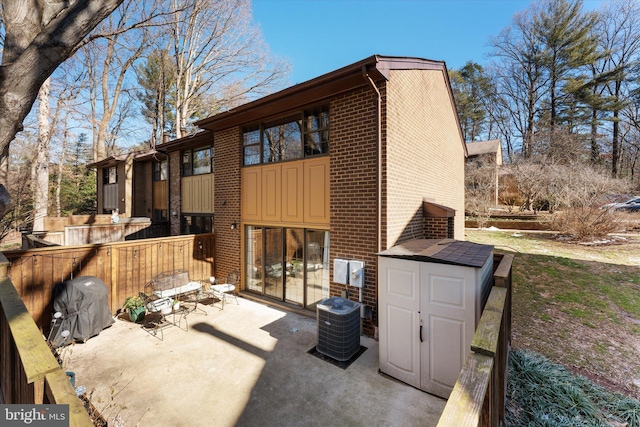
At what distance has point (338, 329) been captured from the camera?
4695mm

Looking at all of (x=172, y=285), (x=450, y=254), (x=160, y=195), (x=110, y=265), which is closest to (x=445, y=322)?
(x=450, y=254)

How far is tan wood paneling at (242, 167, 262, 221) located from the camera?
25.1ft

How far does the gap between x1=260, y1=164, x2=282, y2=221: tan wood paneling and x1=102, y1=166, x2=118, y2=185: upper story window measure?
491 inches

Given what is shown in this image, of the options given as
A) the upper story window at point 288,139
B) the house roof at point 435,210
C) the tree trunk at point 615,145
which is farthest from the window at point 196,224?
the tree trunk at point 615,145

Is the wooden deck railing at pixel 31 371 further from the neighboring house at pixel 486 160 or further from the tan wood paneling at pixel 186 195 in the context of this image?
the neighboring house at pixel 486 160

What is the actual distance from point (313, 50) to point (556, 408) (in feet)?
44.2

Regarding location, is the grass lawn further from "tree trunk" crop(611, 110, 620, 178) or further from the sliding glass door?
"tree trunk" crop(611, 110, 620, 178)

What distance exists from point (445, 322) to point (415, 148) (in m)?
4.67

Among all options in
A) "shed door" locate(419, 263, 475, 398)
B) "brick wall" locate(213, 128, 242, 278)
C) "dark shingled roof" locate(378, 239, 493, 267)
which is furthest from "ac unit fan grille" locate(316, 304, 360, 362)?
"brick wall" locate(213, 128, 242, 278)

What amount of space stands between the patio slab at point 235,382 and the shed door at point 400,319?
0.23 m

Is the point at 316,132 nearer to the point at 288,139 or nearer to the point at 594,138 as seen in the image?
the point at 288,139

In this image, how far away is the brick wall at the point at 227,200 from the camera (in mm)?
8188

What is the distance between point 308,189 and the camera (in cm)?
659

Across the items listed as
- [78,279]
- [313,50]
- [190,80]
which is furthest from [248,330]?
[190,80]
